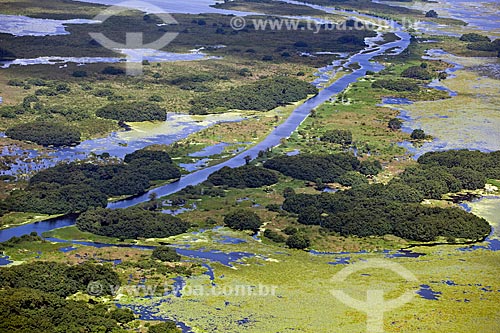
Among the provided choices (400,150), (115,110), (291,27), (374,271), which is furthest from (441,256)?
(291,27)

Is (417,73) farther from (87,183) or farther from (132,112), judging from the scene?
(87,183)

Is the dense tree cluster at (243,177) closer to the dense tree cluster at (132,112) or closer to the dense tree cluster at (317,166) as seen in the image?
the dense tree cluster at (317,166)

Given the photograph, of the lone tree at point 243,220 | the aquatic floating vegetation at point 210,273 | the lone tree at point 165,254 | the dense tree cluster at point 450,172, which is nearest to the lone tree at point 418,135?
the dense tree cluster at point 450,172

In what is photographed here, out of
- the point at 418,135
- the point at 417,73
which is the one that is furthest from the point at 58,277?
the point at 417,73

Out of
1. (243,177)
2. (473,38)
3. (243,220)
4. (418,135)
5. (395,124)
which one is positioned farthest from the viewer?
(473,38)

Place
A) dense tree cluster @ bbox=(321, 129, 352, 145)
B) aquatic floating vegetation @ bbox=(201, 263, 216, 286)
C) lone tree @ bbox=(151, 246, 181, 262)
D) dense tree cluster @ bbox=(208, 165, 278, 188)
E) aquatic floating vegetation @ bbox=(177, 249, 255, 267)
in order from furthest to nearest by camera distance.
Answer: dense tree cluster @ bbox=(321, 129, 352, 145), dense tree cluster @ bbox=(208, 165, 278, 188), aquatic floating vegetation @ bbox=(177, 249, 255, 267), lone tree @ bbox=(151, 246, 181, 262), aquatic floating vegetation @ bbox=(201, 263, 216, 286)

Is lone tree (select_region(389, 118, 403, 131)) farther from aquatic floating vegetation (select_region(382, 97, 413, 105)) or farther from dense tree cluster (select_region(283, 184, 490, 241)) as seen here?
dense tree cluster (select_region(283, 184, 490, 241))

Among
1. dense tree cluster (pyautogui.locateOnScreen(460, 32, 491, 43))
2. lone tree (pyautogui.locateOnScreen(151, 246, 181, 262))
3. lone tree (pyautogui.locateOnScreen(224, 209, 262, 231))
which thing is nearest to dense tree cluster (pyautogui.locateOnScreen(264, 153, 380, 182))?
lone tree (pyautogui.locateOnScreen(224, 209, 262, 231))
